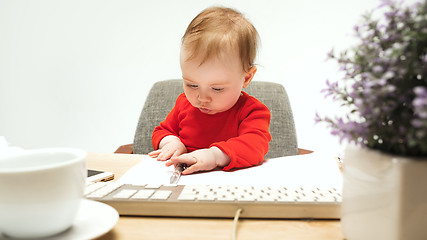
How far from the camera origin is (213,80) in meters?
0.89

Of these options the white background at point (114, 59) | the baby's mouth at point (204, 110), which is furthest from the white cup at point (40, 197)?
the white background at point (114, 59)

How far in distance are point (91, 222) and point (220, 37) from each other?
1.98 ft

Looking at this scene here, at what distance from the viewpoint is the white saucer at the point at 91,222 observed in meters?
0.39

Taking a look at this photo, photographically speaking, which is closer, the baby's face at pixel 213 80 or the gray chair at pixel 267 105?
the baby's face at pixel 213 80

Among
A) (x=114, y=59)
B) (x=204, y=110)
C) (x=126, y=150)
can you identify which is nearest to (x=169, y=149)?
(x=204, y=110)

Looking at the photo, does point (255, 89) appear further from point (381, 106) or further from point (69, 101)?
point (69, 101)

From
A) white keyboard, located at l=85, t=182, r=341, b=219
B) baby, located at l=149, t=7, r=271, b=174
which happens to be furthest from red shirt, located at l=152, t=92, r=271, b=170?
white keyboard, located at l=85, t=182, r=341, b=219

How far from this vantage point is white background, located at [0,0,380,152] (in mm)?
2094

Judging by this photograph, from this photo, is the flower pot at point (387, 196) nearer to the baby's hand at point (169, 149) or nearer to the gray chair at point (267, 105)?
the baby's hand at point (169, 149)

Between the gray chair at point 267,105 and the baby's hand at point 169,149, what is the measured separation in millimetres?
332

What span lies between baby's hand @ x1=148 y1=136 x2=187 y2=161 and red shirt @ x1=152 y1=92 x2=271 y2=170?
36 mm

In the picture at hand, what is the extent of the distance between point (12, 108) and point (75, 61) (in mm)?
583

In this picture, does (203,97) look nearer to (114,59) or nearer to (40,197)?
(40,197)

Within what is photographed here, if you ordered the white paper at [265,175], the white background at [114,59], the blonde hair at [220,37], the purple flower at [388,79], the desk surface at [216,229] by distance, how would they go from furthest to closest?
the white background at [114,59], the blonde hair at [220,37], the white paper at [265,175], the desk surface at [216,229], the purple flower at [388,79]
